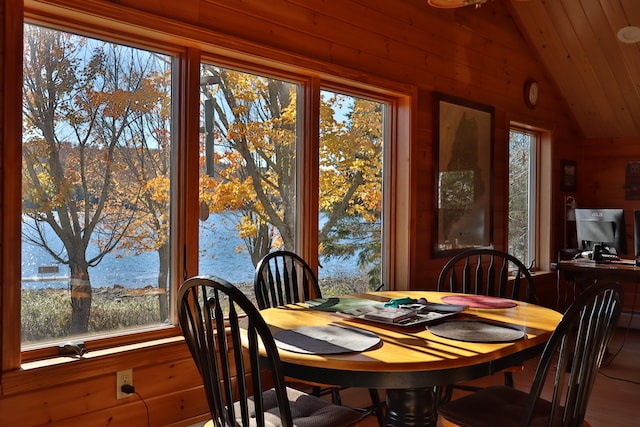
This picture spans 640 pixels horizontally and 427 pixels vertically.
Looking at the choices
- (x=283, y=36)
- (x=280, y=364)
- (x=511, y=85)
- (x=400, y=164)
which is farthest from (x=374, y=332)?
(x=511, y=85)

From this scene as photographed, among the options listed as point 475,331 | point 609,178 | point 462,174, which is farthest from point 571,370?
point 609,178

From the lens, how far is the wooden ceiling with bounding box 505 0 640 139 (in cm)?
457

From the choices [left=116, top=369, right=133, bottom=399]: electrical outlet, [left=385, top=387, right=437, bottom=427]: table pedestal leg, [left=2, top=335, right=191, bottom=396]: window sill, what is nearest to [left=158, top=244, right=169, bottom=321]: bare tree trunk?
[left=2, top=335, right=191, bottom=396]: window sill

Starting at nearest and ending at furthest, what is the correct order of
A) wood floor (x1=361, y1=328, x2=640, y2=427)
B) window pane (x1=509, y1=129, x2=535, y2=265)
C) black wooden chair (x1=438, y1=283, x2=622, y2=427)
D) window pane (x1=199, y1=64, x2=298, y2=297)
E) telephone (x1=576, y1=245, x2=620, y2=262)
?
black wooden chair (x1=438, y1=283, x2=622, y2=427) < window pane (x1=199, y1=64, x2=298, y2=297) < wood floor (x1=361, y1=328, x2=640, y2=427) < telephone (x1=576, y1=245, x2=620, y2=262) < window pane (x1=509, y1=129, x2=535, y2=265)

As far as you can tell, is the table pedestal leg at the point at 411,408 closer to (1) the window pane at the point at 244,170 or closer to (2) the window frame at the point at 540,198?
(1) the window pane at the point at 244,170

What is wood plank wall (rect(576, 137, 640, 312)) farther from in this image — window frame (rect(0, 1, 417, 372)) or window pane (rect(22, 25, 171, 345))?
window pane (rect(22, 25, 171, 345))

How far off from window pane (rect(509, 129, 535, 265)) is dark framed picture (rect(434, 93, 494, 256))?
2.27ft

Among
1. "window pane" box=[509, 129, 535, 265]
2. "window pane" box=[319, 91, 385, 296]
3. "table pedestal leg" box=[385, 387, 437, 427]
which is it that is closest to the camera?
"table pedestal leg" box=[385, 387, 437, 427]

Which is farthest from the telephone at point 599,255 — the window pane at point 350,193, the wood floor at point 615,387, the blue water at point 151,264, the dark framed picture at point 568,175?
the blue water at point 151,264

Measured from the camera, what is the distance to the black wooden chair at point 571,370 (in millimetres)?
1595

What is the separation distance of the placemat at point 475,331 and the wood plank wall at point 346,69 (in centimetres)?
125

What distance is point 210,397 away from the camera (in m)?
1.66

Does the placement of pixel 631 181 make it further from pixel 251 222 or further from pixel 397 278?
pixel 251 222

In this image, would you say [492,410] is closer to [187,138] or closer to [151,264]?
[151,264]
